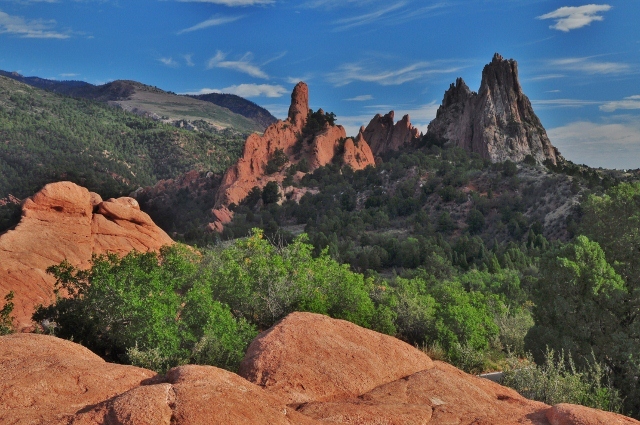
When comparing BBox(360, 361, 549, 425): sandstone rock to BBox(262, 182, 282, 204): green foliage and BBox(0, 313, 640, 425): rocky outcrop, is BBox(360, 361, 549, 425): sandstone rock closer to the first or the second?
BBox(0, 313, 640, 425): rocky outcrop

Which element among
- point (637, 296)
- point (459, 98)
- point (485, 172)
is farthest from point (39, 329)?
point (459, 98)

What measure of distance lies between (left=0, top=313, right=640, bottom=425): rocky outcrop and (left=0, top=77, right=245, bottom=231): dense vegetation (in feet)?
227

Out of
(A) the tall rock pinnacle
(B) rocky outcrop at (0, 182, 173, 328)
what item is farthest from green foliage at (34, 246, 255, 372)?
(A) the tall rock pinnacle

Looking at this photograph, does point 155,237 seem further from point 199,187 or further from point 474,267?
point 199,187

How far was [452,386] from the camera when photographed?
30.9ft

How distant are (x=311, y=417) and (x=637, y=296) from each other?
11.9 m

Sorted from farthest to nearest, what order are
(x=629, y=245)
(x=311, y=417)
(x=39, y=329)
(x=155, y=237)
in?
1. (x=155, y=237)
2. (x=629, y=245)
3. (x=39, y=329)
4. (x=311, y=417)

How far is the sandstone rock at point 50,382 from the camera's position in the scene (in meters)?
6.40

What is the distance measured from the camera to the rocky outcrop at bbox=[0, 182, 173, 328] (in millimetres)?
18812

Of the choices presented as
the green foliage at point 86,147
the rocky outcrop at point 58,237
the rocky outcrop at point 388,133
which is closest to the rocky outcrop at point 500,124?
the rocky outcrop at point 388,133

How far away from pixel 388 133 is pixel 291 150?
93.6 ft

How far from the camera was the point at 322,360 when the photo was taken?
9.68 metres

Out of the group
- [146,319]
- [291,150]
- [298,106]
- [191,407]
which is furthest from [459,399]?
[298,106]

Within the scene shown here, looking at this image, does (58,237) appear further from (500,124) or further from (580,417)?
(500,124)
